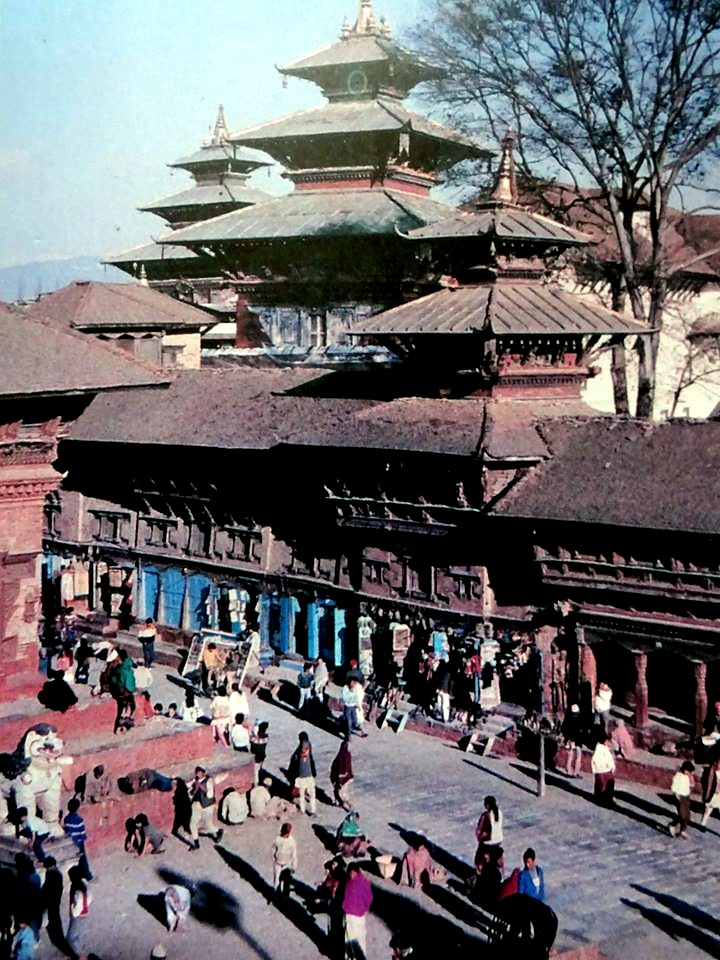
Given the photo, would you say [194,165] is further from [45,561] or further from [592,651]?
[592,651]

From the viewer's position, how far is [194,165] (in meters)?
44.5

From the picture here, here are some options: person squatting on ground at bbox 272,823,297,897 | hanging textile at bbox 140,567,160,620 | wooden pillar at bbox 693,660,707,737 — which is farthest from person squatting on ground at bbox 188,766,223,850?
hanging textile at bbox 140,567,160,620

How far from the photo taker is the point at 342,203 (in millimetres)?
32438

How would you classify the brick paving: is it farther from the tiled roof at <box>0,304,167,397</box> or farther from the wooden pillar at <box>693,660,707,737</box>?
the tiled roof at <box>0,304,167,397</box>

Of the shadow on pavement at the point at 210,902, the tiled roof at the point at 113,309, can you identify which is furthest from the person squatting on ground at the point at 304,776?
the tiled roof at the point at 113,309

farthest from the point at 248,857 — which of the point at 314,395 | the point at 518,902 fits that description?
the point at 314,395

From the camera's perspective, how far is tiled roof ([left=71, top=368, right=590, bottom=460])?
21.1 m

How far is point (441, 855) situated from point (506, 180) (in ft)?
44.3

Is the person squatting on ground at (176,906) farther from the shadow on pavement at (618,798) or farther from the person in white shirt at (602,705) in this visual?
the person in white shirt at (602,705)

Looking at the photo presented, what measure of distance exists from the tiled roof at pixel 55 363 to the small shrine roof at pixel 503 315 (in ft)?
16.7

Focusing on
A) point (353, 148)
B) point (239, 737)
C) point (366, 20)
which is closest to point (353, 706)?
point (239, 737)

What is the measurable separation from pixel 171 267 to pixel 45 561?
15.1 m

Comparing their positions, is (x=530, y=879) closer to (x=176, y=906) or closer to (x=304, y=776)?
(x=176, y=906)

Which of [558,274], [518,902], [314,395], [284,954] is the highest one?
[558,274]
